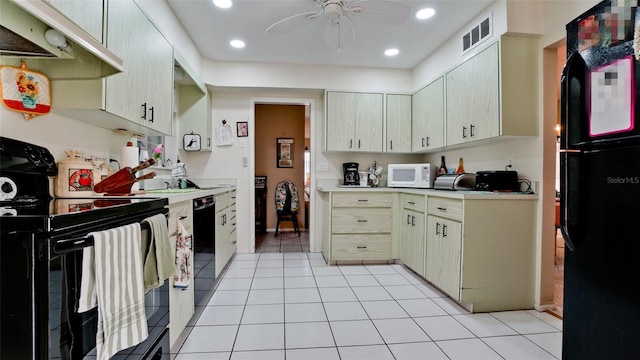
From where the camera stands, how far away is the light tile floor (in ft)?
5.47

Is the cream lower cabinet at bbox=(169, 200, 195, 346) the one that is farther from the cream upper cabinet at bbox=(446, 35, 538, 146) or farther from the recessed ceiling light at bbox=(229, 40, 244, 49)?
the cream upper cabinet at bbox=(446, 35, 538, 146)

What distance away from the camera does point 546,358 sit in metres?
1.61

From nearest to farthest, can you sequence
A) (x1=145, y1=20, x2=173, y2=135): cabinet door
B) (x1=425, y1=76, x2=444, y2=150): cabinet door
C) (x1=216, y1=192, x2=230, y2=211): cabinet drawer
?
(x1=145, y1=20, x2=173, y2=135): cabinet door < (x1=216, y1=192, x2=230, y2=211): cabinet drawer < (x1=425, y1=76, x2=444, y2=150): cabinet door

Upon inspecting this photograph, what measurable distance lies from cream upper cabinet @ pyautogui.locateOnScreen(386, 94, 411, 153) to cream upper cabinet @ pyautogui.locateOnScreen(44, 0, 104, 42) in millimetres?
3048

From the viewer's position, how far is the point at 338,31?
88.2 inches

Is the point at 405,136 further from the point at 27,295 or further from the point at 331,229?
the point at 27,295

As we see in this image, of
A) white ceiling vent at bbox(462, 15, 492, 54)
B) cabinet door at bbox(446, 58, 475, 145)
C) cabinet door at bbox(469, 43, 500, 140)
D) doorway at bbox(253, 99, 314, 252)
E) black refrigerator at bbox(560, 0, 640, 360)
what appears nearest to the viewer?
black refrigerator at bbox(560, 0, 640, 360)

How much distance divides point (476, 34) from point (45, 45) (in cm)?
301

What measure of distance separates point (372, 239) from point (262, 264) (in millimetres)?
1366

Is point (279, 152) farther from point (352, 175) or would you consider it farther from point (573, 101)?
Result: point (573, 101)

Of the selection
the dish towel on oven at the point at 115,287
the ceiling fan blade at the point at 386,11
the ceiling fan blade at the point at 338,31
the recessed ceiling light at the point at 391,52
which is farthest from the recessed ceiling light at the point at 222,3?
the dish towel on oven at the point at 115,287

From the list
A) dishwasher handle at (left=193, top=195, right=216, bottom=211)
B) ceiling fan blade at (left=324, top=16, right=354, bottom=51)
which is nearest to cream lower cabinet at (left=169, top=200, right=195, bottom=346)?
dishwasher handle at (left=193, top=195, right=216, bottom=211)

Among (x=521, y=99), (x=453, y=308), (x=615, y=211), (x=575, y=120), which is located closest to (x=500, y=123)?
(x=521, y=99)

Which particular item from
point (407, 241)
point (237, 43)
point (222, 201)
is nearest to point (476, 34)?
point (407, 241)
